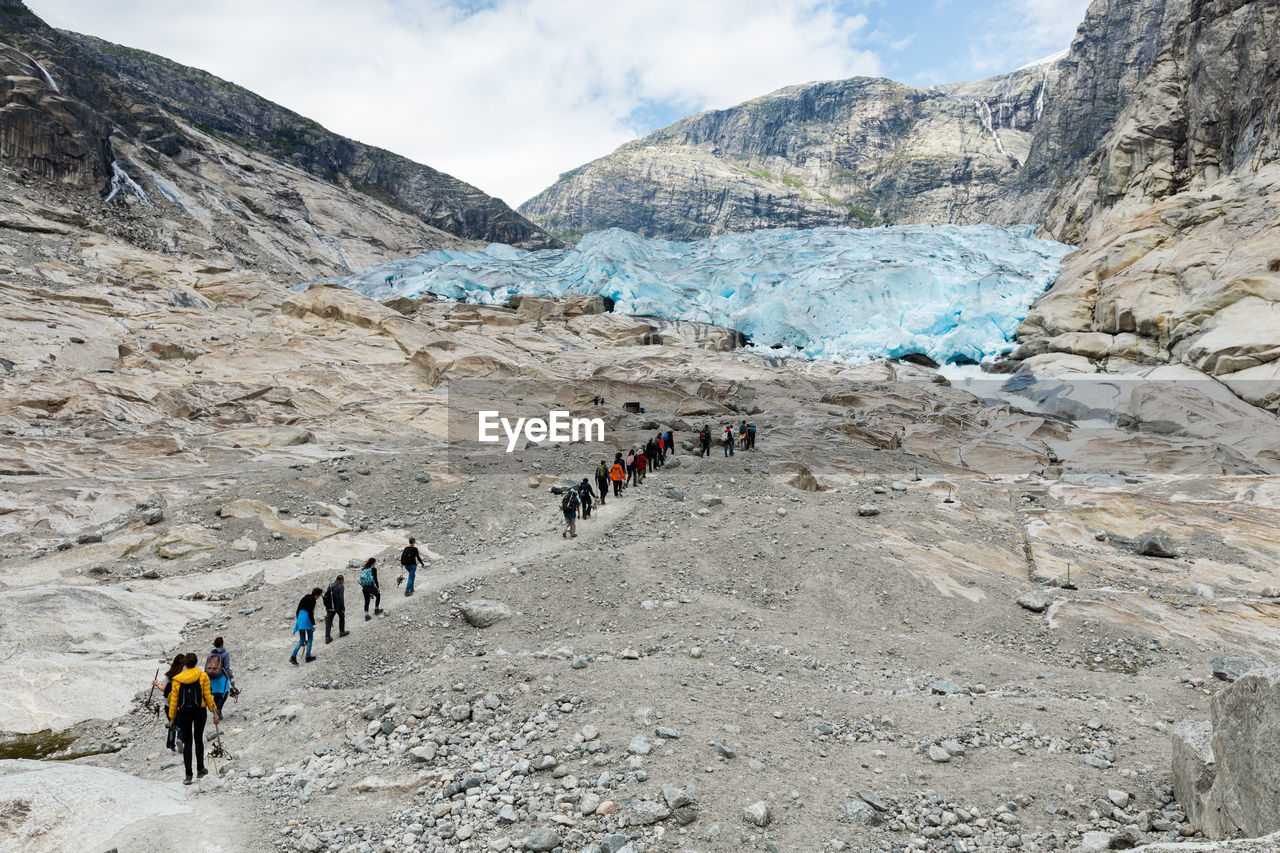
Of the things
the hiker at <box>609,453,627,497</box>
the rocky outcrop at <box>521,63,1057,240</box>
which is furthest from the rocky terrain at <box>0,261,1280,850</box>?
the rocky outcrop at <box>521,63,1057,240</box>

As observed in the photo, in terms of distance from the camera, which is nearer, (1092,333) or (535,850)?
(535,850)

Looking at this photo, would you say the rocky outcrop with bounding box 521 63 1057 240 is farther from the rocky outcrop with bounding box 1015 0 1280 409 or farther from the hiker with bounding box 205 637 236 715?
the hiker with bounding box 205 637 236 715

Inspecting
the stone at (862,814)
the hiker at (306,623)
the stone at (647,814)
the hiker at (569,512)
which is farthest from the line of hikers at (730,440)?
the stone at (647,814)

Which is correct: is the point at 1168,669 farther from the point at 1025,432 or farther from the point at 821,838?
the point at 1025,432

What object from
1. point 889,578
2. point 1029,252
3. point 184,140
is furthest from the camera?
point 184,140

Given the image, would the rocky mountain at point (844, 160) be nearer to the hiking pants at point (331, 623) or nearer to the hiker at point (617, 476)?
the hiker at point (617, 476)

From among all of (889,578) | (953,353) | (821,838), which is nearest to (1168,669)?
(889,578)

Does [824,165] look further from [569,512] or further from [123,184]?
[569,512]
